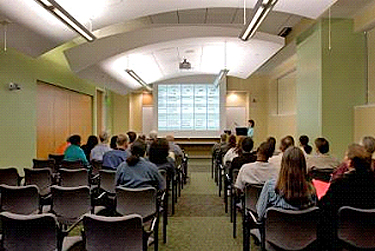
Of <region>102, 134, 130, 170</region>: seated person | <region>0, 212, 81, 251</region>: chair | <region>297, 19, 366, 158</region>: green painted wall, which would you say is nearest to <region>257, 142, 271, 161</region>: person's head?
<region>102, 134, 130, 170</region>: seated person

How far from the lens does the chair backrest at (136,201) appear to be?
13.5 feet

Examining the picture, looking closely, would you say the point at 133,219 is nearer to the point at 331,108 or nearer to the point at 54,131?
the point at 331,108

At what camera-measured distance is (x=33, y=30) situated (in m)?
7.10

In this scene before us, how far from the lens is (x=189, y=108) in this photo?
17375 millimetres

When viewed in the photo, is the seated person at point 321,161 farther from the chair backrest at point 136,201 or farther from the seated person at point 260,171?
the chair backrest at point 136,201

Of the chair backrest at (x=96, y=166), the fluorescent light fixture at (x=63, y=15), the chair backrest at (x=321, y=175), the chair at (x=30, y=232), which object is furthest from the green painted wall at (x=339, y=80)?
the chair at (x=30, y=232)

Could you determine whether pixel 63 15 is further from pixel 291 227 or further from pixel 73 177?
pixel 291 227

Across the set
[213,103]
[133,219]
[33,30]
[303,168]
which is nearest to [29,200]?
[133,219]

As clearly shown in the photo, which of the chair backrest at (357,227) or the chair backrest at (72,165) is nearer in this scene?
the chair backrest at (357,227)

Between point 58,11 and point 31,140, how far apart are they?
4476 millimetres

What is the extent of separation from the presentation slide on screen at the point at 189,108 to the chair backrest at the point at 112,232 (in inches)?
571

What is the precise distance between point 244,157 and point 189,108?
11.2 metres

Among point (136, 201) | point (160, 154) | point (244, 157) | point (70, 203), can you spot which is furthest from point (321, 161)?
point (70, 203)

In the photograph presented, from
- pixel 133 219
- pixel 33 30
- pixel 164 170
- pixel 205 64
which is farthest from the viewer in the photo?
pixel 205 64
